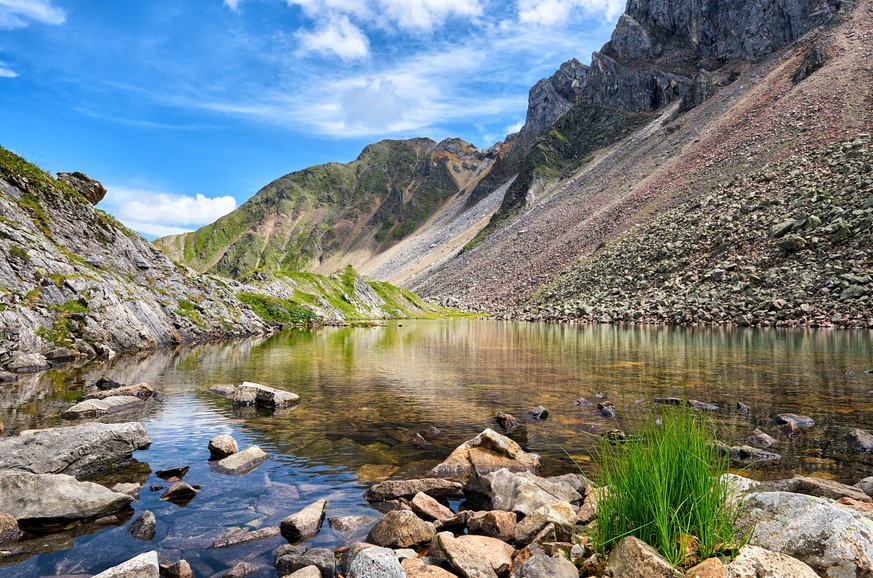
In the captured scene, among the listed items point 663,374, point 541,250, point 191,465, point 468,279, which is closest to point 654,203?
point 541,250

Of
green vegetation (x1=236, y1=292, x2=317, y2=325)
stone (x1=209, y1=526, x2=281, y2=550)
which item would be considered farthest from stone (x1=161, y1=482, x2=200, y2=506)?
green vegetation (x1=236, y1=292, x2=317, y2=325)

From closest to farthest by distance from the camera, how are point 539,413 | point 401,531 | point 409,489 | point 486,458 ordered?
point 401,531 → point 409,489 → point 486,458 → point 539,413

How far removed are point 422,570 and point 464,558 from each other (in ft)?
2.17

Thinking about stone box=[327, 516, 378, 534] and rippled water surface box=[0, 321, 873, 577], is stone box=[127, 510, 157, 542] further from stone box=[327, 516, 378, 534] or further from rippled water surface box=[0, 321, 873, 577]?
stone box=[327, 516, 378, 534]

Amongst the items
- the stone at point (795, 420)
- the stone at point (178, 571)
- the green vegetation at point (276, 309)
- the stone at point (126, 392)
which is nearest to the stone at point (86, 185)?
the green vegetation at point (276, 309)

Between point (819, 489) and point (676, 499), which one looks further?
point (819, 489)

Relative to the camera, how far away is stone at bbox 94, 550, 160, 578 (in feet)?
23.4

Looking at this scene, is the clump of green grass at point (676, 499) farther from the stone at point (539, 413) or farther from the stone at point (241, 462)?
the stone at point (539, 413)

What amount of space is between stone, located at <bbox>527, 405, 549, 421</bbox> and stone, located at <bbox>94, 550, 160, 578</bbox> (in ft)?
44.5

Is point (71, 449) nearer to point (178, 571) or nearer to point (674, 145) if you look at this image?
point (178, 571)

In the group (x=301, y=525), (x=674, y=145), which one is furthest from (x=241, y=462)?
(x=674, y=145)

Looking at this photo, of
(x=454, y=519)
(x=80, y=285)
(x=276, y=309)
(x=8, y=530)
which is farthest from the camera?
(x=276, y=309)

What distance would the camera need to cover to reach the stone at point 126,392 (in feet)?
69.4

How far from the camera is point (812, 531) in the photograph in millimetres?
6523
